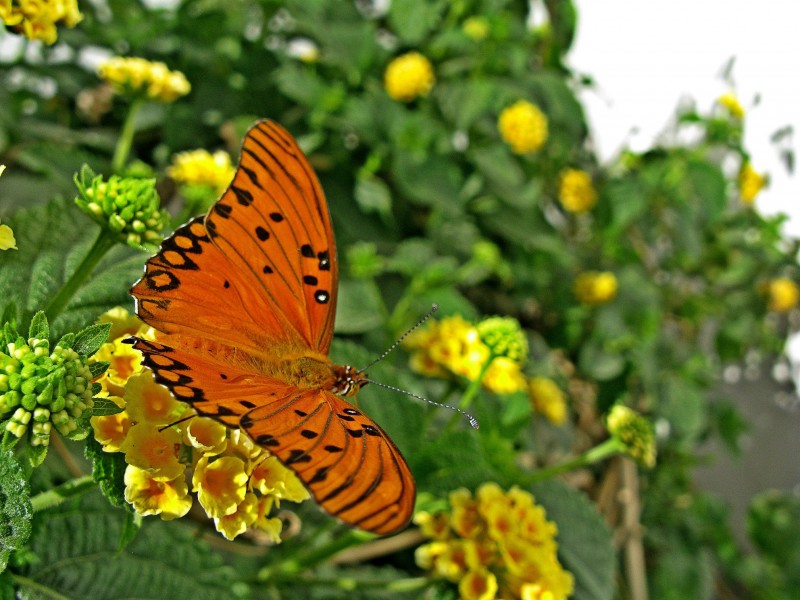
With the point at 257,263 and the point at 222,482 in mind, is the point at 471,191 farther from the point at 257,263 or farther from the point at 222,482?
the point at 222,482

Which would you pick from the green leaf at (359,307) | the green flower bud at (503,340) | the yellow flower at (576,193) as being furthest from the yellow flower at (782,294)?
the green flower bud at (503,340)

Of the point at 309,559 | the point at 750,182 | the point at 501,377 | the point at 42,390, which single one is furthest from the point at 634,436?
the point at 750,182

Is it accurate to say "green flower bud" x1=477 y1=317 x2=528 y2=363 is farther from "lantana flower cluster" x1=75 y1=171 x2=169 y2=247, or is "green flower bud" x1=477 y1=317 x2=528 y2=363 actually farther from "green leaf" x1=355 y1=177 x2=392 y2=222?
"green leaf" x1=355 y1=177 x2=392 y2=222

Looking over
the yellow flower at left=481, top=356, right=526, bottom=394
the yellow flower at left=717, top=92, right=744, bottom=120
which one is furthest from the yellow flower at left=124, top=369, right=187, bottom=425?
the yellow flower at left=717, top=92, right=744, bottom=120

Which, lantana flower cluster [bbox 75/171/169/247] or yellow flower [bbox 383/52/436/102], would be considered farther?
yellow flower [bbox 383/52/436/102]

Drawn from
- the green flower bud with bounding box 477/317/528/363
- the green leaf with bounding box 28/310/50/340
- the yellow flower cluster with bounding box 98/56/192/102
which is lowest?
the green leaf with bounding box 28/310/50/340

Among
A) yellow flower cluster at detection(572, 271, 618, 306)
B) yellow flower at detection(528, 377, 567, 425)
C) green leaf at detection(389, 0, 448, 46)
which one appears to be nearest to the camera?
yellow flower at detection(528, 377, 567, 425)

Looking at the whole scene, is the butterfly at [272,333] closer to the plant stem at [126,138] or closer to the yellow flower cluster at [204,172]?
the yellow flower cluster at [204,172]
